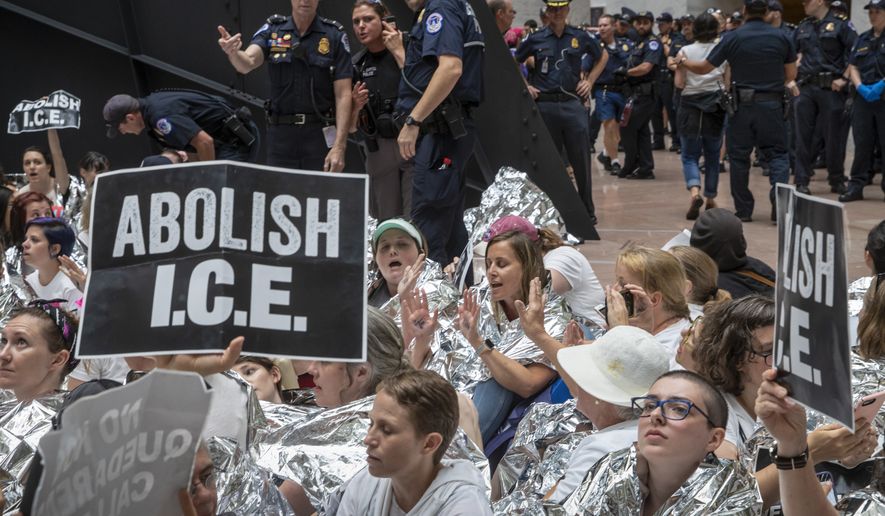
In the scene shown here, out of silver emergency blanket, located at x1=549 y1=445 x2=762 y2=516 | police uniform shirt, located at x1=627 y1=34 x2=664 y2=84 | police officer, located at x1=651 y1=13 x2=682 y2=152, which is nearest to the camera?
silver emergency blanket, located at x1=549 y1=445 x2=762 y2=516

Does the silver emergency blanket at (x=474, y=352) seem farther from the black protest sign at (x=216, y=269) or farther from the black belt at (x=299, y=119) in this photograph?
the black belt at (x=299, y=119)

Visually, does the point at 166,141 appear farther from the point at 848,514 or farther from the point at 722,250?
the point at 848,514

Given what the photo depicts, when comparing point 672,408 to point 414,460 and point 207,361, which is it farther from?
point 207,361

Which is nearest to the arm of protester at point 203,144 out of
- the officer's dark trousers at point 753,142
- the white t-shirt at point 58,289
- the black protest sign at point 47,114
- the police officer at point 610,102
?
the black protest sign at point 47,114

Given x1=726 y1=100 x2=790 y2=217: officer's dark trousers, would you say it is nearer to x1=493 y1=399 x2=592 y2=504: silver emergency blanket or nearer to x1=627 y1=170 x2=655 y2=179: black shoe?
x1=627 y1=170 x2=655 y2=179: black shoe

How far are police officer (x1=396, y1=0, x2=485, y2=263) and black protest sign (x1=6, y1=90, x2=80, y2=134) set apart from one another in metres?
2.77

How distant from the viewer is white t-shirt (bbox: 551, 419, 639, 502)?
2.93 meters

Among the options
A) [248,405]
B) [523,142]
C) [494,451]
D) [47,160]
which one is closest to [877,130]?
[523,142]

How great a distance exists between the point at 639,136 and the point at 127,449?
38.8ft

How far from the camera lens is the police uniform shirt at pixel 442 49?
20.8ft

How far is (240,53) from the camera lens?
24.0 ft

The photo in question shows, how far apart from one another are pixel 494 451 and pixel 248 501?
133cm

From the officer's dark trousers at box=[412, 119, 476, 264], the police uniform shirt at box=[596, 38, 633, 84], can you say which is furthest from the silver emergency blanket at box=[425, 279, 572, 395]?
the police uniform shirt at box=[596, 38, 633, 84]

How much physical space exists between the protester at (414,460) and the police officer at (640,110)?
415 inches
